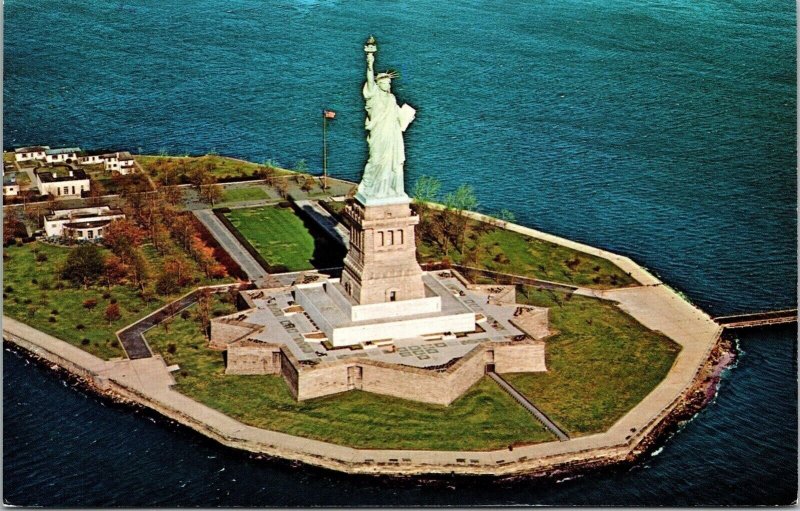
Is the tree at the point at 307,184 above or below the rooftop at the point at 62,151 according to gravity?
below

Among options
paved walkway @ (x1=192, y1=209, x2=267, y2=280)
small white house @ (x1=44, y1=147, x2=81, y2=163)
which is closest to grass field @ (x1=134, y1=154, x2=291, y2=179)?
small white house @ (x1=44, y1=147, x2=81, y2=163)

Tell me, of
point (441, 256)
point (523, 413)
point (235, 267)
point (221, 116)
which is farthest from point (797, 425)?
point (221, 116)

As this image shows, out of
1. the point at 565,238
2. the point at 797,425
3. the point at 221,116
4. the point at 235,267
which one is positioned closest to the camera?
the point at 797,425

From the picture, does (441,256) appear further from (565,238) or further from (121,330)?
(121,330)

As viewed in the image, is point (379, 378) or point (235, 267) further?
point (235, 267)

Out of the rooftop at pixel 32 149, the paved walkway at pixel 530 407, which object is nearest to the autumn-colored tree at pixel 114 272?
the paved walkway at pixel 530 407

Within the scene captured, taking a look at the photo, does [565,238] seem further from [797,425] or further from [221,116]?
[221,116]

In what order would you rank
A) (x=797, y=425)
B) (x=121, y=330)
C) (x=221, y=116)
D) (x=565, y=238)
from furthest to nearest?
(x=221, y=116) → (x=565, y=238) → (x=121, y=330) → (x=797, y=425)

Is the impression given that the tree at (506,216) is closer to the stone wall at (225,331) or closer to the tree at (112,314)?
the stone wall at (225,331)
